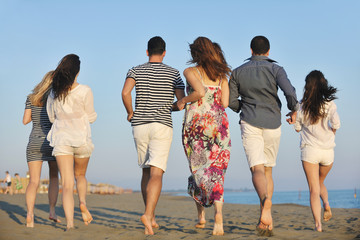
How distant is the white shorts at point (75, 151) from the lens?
5152 mm

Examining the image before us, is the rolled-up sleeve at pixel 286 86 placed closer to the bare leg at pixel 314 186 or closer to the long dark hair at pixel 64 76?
the bare leg at pixel 314 186

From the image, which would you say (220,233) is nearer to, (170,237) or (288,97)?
(170,237)

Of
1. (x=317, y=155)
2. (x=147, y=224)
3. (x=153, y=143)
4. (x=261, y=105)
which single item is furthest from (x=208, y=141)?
(x=317, y=155)

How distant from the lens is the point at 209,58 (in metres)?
5.27

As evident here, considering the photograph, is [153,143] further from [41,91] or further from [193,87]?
[41,91]

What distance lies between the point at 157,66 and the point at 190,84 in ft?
1.99

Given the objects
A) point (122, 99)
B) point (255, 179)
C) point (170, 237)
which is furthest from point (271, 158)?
point (122, 99)

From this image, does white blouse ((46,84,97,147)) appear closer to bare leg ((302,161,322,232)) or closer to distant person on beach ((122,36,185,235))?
distant person on beach ((122,36,185,235))

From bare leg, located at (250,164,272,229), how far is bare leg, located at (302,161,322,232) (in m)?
1.19

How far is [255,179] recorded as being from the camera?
4.92 metres

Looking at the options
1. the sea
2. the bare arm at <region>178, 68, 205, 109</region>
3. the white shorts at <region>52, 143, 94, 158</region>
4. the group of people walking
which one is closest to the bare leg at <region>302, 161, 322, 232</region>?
the group of people walking

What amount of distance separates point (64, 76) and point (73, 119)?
584mm

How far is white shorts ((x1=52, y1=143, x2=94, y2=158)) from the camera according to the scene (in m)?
5.15

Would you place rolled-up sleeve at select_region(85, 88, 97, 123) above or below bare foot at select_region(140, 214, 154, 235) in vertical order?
above
